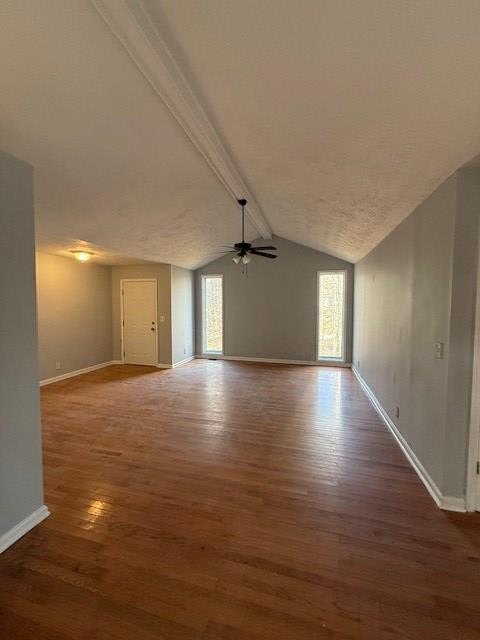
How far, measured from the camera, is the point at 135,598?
59.4 inches

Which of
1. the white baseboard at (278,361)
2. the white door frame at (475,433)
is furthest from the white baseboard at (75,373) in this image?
the white door frame at (475,433)

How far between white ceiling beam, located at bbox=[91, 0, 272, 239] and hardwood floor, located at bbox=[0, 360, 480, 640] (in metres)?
2.73

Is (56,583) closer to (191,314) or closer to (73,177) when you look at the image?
(73,177)

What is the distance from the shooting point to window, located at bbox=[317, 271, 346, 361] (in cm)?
703

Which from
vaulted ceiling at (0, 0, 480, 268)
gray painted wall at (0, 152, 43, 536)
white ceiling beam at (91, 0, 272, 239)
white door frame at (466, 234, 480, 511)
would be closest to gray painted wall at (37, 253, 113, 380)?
vaulted ceiling at (0, 0, 480, 268)

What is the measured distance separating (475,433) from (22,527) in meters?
3.08

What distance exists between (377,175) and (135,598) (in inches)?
127

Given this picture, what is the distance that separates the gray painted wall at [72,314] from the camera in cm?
546

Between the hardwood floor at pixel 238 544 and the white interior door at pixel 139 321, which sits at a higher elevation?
the white interior door at pixel 139 321

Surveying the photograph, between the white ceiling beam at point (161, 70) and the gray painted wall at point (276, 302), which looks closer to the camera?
the white ceiling beam at point (161, 70)

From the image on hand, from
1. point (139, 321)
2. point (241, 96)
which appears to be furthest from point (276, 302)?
point (241, 96)

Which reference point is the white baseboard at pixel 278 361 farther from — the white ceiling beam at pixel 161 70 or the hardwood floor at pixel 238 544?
the white ceiling beam at pixel 161 70

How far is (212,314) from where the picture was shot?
7.98 meters

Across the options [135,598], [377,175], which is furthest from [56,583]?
[377,175]
